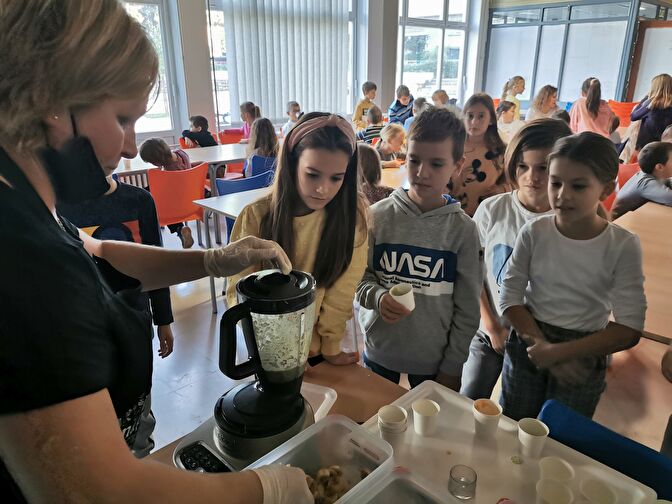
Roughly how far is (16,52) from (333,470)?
737 mm

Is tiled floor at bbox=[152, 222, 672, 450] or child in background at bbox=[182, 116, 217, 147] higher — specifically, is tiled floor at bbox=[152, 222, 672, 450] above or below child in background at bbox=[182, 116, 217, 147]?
below

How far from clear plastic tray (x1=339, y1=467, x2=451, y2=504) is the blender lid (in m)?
0.30

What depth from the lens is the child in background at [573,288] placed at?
124cm

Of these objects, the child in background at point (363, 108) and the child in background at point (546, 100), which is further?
the child in background at point (363, 108)

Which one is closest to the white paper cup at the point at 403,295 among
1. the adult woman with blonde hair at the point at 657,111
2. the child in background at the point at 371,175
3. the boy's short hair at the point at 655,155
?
the child in background at the point at 371,175

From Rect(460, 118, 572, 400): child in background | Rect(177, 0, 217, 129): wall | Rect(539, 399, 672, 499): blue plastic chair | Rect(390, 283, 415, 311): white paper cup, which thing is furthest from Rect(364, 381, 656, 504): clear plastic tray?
Rect(177, 0, 217, 129): wall

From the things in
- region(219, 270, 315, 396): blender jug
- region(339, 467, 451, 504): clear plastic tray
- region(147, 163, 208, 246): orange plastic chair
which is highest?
region(219, 270, 315, 396): blender jug

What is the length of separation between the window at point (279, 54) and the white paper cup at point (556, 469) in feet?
22.2

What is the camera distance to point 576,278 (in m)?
1.31

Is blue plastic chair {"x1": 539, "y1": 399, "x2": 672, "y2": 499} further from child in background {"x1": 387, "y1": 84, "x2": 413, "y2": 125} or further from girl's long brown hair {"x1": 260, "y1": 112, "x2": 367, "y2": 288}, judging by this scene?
child in background {"x1": 387, "y1": 84, "x2": 413, "y2": 125}

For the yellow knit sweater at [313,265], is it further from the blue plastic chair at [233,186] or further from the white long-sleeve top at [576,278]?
the blue plastic chair at [233,186]

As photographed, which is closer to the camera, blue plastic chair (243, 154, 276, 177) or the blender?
the blender

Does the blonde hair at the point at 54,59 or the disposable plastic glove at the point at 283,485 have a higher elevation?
the blonde hair at the point at 54,59

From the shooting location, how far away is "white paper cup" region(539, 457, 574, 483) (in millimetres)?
816
